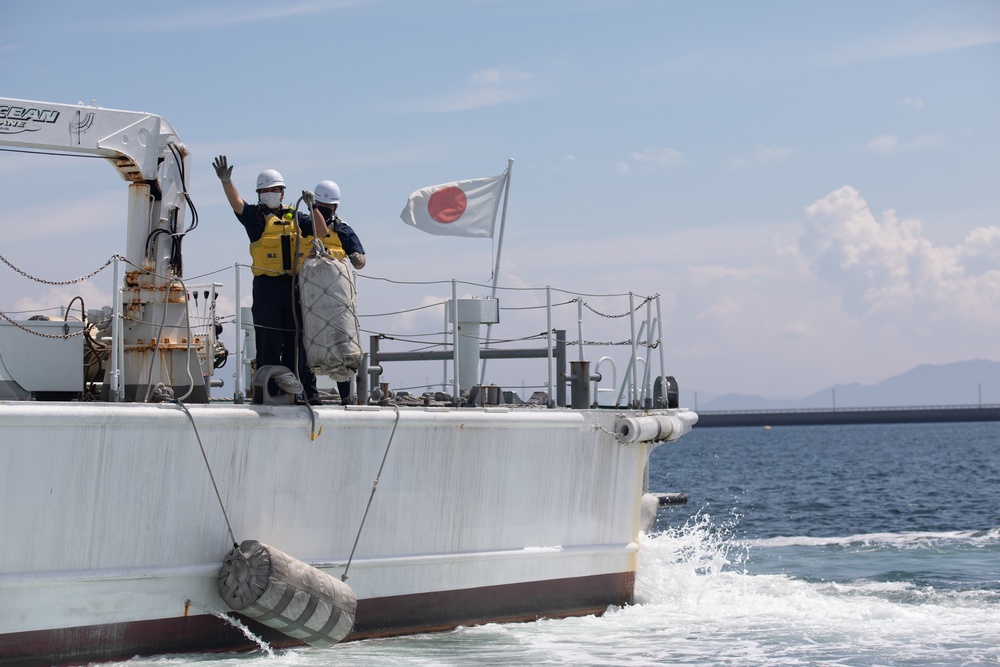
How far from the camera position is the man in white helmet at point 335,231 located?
33.3ft

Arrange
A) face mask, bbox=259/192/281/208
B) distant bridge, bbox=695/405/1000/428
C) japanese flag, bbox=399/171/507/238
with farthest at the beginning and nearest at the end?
1. distant bridge, bbox=695/405/1000/428
2. japanese flag, bbox=399/171/507/238
3. face mask, bbox=259/192/281/208

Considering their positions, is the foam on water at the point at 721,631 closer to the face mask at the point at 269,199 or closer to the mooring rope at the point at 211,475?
the mooring rope at the point at 211,475

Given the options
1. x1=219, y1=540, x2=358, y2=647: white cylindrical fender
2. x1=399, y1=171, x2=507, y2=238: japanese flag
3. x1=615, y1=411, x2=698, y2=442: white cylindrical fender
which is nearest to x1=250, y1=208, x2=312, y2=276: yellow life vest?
x1=219, y1=540, x2=358, y2=647: white cylindrical fender

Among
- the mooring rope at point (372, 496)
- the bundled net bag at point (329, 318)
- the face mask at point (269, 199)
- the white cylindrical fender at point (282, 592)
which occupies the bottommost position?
the white cylindrical fender at point (282, 592)

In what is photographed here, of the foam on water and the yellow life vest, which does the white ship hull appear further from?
the yellow life vest

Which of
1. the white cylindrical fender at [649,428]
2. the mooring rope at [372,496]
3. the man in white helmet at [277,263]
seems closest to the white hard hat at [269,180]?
the man in white helmet at [277,263]

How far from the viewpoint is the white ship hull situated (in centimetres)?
817

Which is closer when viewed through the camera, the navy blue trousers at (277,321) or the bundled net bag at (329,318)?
the bundled net bag at (329,318)

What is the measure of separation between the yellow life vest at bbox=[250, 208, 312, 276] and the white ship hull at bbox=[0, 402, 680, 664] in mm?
1274

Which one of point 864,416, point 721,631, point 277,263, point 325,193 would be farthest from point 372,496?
point 864,416

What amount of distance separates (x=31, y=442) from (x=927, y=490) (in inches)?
1202

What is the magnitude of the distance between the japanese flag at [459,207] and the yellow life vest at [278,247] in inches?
161

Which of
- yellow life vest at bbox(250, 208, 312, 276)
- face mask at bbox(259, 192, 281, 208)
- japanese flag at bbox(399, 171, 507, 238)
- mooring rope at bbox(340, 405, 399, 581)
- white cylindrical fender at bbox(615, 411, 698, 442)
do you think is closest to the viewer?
mooring rope at bbox(340, 405, 399, 581)

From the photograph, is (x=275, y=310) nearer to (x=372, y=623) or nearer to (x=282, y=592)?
(x=282, y=592)
